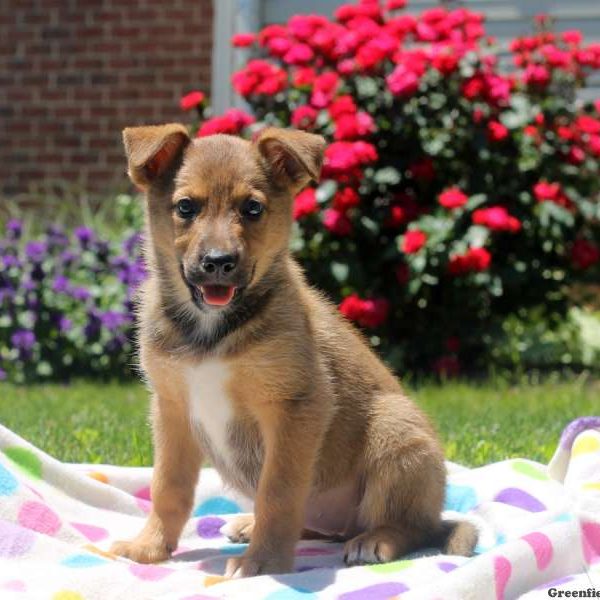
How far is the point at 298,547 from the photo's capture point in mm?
Result: 3424

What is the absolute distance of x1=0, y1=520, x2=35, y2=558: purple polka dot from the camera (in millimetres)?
A: 2906

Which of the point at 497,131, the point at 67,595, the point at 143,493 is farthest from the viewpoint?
the point at 497,131

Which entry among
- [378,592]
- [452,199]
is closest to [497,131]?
[452,199]

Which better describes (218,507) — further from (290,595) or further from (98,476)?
(290,595)

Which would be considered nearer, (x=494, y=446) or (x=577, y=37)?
(x=494, y=446)

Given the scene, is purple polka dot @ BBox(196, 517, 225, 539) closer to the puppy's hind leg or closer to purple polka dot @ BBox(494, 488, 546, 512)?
the puppy's hind leg

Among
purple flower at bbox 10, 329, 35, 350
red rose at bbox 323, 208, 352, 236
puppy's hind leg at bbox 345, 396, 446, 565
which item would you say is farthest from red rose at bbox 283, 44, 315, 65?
puppy's hind leg at bbox 345, 396, 446, 565

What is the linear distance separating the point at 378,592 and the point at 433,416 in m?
2.81

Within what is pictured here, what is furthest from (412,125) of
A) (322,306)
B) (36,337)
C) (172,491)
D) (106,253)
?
(172,491)

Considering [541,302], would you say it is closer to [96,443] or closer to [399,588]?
[96,443]

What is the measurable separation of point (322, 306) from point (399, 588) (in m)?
1.13

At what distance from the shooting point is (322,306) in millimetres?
3562

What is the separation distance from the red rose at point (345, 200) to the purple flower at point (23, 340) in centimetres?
239

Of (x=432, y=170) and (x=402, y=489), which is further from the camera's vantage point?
Answer: (x=432, y=170)
